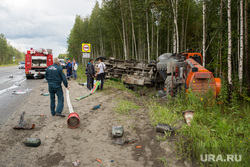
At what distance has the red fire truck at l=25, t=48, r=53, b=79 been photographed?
15414 mm

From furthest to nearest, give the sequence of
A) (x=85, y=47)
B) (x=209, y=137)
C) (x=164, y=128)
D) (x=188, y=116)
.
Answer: (x=85, y=47), (x=188, y=116), (x=164, y=128), (x=209, y=137)

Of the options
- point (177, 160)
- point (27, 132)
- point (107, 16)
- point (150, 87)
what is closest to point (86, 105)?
point (27, 132)

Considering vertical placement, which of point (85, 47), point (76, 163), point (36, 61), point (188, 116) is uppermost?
point (85, 47)

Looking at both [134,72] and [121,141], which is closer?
[121,141]

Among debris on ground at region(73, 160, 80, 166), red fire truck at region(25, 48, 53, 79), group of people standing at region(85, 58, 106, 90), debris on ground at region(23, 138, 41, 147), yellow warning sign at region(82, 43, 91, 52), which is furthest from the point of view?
yellow warning sign at region(82, 43, 91, 52)

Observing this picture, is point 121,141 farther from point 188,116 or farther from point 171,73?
point 171,73

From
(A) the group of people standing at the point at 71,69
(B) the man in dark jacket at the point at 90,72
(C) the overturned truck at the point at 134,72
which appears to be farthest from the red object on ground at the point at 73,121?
(A) the group of people standing at the point at 71,69

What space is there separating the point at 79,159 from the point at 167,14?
20135mm

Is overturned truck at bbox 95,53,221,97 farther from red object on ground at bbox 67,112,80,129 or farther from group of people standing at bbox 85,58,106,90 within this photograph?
red object on ground at bbox 67,112,80,129

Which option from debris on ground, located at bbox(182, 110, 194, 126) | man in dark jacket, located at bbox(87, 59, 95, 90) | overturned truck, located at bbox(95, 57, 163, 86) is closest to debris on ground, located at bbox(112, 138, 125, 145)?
debris on ground, located at bbox(182, 110, 194, 126)

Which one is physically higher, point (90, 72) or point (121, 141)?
point (90, 72)

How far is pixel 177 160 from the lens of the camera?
3096mm

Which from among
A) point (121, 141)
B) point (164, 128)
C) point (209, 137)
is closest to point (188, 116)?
point (164, 128)

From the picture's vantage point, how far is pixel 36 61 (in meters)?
15.9
